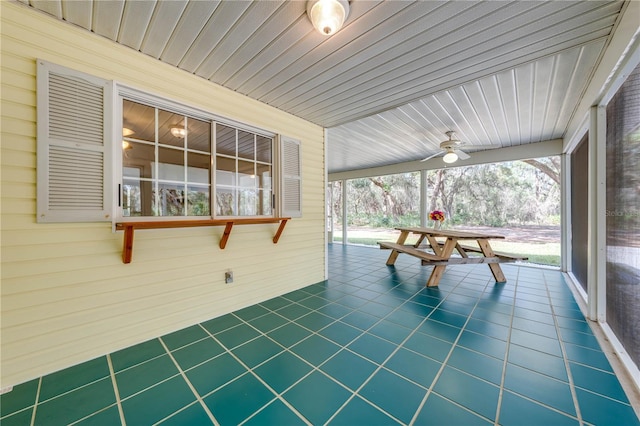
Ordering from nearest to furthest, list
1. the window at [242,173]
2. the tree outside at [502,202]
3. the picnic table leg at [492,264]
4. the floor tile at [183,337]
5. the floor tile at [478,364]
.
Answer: the floor tile at [478,364] < the floor tile at [183,337] < the window at [242,173] < the picnic table leg at [492,264] < the tree outside at [502,202]

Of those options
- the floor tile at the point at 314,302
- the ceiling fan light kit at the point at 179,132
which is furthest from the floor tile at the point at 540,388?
the ceiling fan light kit at the point at 179,132

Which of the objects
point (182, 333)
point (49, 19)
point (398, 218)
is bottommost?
point (182, 333)

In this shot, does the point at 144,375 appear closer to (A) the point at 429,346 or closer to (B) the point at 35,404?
(B) the point at 35,404

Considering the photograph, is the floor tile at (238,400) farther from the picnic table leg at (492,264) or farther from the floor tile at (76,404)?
the picnic table leg at (492,264)

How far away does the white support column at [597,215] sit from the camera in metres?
2.13

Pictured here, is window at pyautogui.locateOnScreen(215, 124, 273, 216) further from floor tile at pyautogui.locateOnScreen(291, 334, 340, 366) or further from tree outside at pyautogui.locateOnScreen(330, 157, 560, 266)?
tree outside at pyautogui.locateOnScreen(330, 157, 560, 266)

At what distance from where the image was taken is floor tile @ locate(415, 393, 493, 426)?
1230mm

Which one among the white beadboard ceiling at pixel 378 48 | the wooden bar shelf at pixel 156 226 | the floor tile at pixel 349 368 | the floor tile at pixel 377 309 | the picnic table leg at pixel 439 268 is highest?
the white beadboard ceiling at pixel 378 48

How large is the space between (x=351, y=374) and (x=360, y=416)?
1.10 ft

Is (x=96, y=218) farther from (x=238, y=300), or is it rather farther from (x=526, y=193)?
(x=526, y=193)

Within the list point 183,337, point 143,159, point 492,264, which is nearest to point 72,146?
point 143,159

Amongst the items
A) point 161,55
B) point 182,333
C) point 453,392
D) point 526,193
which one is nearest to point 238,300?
point 182,333

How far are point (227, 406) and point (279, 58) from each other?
2586 mm

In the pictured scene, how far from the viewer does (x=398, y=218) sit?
855 cm
